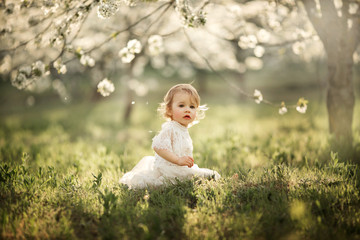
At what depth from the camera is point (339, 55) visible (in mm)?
4160

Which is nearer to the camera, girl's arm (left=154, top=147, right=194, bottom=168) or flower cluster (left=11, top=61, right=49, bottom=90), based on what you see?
girl's arm (left=154, top=147, right=194, bottom=168)

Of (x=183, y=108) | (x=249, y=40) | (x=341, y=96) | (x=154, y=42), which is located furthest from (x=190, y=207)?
(x=341, y=96)

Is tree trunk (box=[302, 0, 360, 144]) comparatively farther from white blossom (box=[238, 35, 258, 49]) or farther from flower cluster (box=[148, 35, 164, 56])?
flower cluster (box=[148, 35, 164, 56])

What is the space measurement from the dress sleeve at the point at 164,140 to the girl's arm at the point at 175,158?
0.05 m

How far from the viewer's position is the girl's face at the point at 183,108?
9.73 feet

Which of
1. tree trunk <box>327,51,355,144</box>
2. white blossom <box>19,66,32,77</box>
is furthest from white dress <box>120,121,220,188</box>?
tree trunk <box>327,51,355,144</box>

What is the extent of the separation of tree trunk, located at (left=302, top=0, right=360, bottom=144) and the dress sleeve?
2.97 metres

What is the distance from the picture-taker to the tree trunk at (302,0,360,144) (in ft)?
13.3

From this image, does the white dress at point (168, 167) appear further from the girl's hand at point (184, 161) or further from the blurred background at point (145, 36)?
the blurred background at point (145, 36)

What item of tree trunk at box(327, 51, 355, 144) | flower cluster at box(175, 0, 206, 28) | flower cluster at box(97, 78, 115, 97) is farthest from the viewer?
tree trunk at box(327, 51, 355, 144)

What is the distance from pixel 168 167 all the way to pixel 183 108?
2.37 feet

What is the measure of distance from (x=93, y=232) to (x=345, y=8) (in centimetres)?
476

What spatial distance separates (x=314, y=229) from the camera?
6.85 feet

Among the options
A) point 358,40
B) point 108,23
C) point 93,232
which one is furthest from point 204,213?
point 108,23
